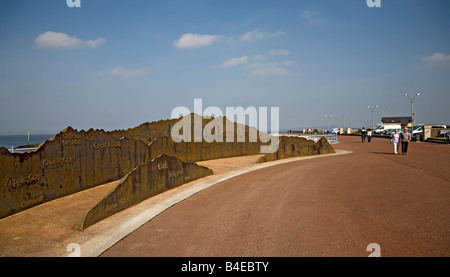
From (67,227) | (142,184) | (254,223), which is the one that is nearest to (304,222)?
(254,223)

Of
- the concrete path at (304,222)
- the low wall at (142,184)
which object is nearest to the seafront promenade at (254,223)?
the concrete path at (304,222)

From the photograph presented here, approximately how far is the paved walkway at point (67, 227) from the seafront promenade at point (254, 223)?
0.02m

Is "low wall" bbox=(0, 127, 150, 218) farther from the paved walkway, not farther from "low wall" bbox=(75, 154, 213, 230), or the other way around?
"low wall" bbox=(75, 154, 213, 230)

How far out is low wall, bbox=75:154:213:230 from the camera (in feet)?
18.6

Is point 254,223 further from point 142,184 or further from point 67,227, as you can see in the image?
point 67,227

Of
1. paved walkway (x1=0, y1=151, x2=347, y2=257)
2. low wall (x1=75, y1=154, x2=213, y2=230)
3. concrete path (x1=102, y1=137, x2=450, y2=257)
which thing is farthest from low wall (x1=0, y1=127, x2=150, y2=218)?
concrete path (x1=102, y1=137, x2=450, y2=257)

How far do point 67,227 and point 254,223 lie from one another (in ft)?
11.9

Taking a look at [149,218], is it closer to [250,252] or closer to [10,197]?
[250,252]

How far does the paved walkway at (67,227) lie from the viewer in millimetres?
4387

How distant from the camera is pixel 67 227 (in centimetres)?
536

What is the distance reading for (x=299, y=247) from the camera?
424cm

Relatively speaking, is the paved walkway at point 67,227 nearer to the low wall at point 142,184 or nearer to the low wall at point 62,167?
the low wall at point 142,184

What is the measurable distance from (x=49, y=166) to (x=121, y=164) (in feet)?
10.1
